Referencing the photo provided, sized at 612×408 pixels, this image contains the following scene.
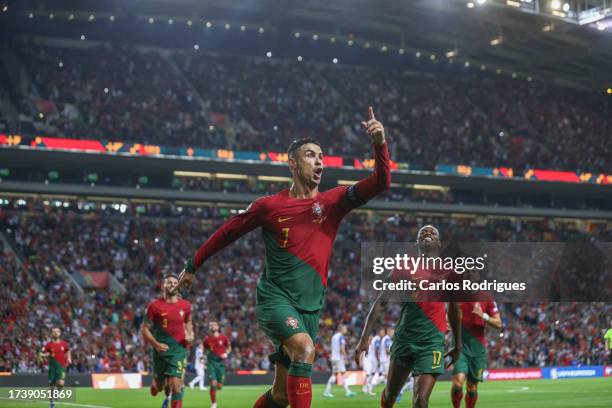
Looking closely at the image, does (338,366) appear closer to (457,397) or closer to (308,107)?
(457,397)

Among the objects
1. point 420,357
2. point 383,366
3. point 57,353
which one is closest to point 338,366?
point 383,366

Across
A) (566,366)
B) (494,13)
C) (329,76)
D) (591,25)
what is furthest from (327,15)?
(566,366)

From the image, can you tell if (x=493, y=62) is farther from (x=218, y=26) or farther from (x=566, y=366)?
(x=566, y=366)

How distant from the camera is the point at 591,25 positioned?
54531 mm

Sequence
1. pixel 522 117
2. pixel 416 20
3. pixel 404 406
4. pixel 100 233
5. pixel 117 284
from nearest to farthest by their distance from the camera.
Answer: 1. pixel 404 406
2. pixel 117 284
3. pixel 100 233
4. pixel 416 20
5. pixel 522 117

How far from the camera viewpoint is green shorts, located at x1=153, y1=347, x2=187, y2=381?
16.1 meters

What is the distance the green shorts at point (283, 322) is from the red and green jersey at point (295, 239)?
73mm

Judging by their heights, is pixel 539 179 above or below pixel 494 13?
below

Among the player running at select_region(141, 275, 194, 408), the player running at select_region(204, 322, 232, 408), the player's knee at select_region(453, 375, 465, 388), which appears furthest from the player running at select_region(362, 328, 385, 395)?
the player's knee at select_region(453, 375, 465, 388)

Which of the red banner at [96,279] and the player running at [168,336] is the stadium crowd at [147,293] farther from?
the player running at [168,336]

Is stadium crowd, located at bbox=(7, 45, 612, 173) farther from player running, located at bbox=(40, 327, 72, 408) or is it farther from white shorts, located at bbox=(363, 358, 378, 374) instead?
player running, located at bbox=(40, 327, 72, 408)

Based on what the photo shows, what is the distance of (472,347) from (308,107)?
43.2 metres

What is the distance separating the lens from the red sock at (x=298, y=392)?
26.5ft

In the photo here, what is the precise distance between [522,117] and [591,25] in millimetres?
13043
